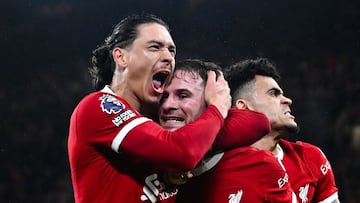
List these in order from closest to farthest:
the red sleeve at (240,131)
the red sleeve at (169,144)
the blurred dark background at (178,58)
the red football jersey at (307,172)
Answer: the red sleeve at (169,144) → the red sleeve at (240,131) → the red football jersey at (307,172) → the blurred dark background at (178,58)

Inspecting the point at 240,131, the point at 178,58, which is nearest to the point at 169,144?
the point at 240,131

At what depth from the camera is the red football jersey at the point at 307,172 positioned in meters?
2.89

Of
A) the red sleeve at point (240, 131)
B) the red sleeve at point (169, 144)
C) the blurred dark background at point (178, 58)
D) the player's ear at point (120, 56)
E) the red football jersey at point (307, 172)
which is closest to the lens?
the red sleeve at point (169, 144)

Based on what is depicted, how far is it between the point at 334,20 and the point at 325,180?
386cm

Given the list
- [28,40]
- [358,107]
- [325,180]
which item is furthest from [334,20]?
[325,180]

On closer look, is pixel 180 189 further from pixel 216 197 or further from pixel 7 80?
pixel 7 80

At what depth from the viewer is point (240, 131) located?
2238mm

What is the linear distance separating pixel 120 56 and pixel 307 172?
1181mm

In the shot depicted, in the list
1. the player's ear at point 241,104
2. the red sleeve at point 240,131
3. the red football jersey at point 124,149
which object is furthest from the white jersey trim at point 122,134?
the player's ear at point 241,104

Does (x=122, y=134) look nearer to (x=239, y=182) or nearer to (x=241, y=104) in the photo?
(x=239, y=182)

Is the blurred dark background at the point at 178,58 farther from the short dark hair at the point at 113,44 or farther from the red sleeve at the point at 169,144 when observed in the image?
the red sleeve at the point at 169,144

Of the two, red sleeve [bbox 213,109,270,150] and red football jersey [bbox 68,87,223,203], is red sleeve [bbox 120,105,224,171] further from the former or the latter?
red sleeve [bbox 213,109,270,150]

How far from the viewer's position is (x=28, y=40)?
6.35 m

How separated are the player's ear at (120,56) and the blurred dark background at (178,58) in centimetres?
361
